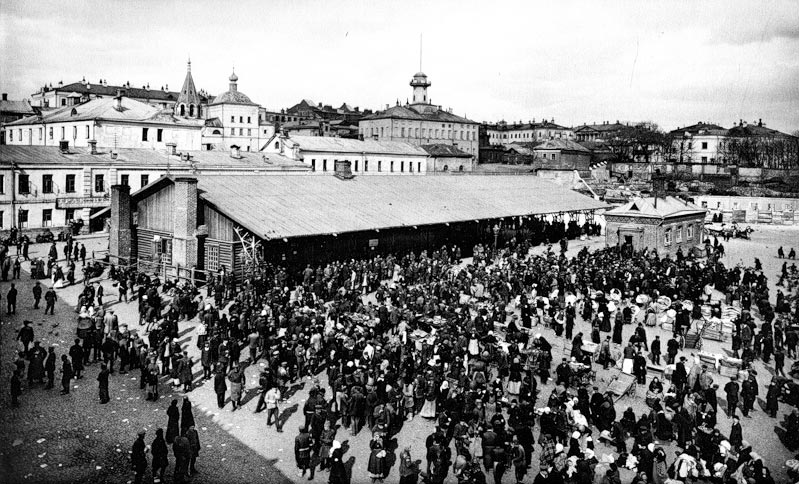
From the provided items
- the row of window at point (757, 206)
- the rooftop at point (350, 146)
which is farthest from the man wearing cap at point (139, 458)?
the row of window at point (757, 206)

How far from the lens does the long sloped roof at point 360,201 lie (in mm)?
32094

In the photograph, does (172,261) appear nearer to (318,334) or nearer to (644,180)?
(318,334)

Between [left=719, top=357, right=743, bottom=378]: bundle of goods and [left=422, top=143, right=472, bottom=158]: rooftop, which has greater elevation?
[left=422, top=143, right=472, bottom=158]: rooftop

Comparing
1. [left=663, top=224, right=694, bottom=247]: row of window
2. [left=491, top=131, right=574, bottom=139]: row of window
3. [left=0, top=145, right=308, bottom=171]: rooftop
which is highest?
[left=491, top=131, right=574, bottom=139]: row of window

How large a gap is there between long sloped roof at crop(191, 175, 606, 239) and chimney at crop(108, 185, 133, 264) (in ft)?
14.1

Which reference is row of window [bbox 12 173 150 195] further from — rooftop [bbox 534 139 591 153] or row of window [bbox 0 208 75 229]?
rooftop [bbox 534 139 591 153]

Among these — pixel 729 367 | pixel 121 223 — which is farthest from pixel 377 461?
pixel 121 223

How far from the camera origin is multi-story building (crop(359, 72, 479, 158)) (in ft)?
356

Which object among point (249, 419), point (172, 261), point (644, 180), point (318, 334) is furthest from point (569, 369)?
point (644, 180)

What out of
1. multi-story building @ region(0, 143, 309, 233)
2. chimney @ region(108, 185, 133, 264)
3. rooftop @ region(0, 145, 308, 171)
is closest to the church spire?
rooftop @ region(0, 145, 308, 171)

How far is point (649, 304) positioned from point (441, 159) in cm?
6968

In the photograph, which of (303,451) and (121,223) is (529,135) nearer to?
(121,223)

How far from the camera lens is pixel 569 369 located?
18.6 meters

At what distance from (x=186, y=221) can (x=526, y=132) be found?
150 m
